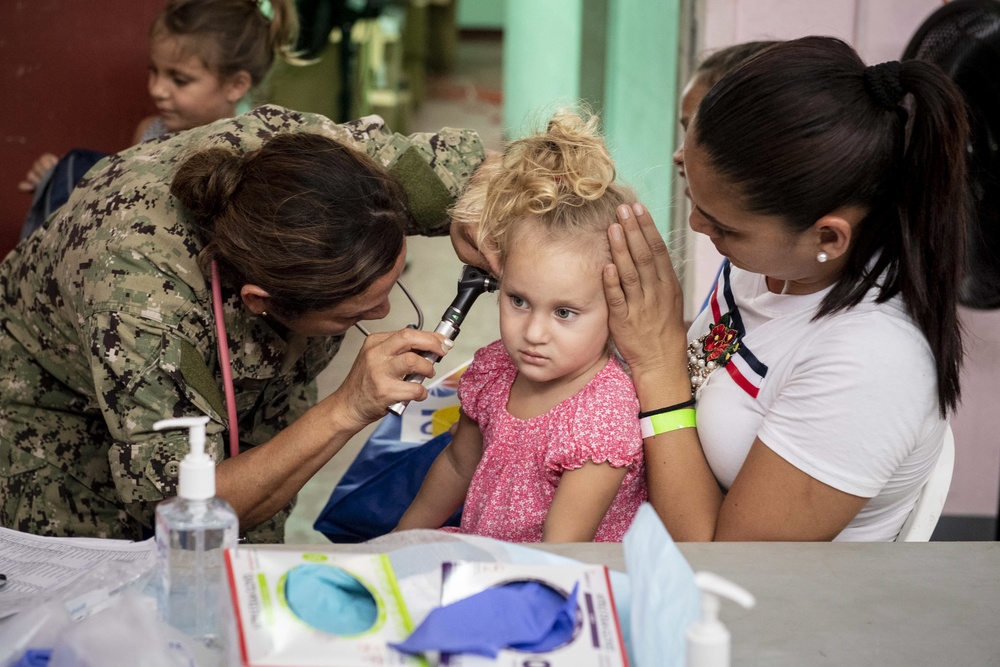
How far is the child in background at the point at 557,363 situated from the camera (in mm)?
1560

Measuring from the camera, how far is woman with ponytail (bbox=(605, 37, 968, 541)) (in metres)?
1.36

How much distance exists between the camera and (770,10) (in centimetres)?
288

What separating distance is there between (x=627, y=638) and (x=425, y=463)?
1.00m

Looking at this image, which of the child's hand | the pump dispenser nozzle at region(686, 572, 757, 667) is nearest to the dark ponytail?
the pump dispenser nozzle at region(686, 572, 757, 667)

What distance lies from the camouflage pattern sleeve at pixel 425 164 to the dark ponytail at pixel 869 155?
2.27 feet

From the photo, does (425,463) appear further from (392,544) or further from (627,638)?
(627,638)

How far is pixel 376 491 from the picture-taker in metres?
1.96

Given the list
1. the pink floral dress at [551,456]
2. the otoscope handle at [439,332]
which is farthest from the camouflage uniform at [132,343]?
the pink floral dress at [551,456]

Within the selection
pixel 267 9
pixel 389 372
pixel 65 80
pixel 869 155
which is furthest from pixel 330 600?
pixel 65 80

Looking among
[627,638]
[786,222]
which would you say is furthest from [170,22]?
[627,638]

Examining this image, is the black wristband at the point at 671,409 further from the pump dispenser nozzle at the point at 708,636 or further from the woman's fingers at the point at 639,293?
the pump dispenser nozzle at the point at 708,636

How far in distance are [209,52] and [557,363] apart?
6.23 ft

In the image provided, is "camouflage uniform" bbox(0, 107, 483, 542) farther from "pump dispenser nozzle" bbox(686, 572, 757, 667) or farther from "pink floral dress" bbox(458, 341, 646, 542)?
"pump dispenser nozzle" bbox(686, 572, 757, 667)

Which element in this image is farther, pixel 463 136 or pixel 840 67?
pixel 463 136
